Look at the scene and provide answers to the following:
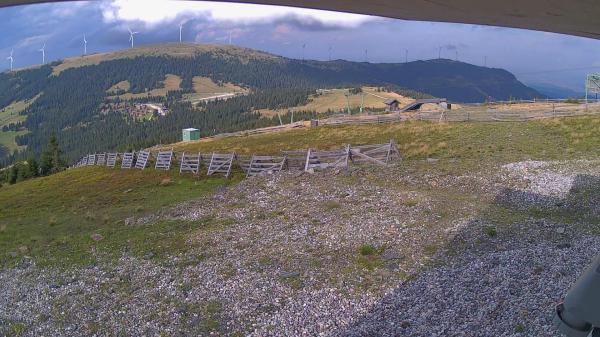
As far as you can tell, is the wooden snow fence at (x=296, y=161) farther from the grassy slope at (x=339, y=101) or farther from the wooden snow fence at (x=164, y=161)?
the grassy slope at (x=339, y=101)

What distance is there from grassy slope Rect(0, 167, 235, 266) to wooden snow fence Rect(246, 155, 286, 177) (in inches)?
74.1

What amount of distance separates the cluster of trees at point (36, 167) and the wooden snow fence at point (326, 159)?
55.4 metres

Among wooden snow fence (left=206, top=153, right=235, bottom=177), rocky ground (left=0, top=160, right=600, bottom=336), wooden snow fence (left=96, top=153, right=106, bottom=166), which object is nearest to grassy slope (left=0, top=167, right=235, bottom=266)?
rocky ground (left=0, top=160, right=600, bottom=336)

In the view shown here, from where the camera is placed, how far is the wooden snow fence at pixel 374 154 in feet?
89.2

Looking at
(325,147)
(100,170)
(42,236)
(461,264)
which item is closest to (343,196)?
(461,264)

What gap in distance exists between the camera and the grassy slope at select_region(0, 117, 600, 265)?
62.1 ft

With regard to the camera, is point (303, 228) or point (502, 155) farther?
point (502, 155)

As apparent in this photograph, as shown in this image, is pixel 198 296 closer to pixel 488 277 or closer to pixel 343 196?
pixel 488 277

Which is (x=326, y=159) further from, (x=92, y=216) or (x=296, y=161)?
(x=92, y=216)

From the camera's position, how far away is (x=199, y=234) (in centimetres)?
1852

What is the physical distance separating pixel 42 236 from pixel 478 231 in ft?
59.1

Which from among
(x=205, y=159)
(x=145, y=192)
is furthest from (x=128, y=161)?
(x=145, y=192)

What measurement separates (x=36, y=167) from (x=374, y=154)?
60593mm

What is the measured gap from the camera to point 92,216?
2467 centimetres
